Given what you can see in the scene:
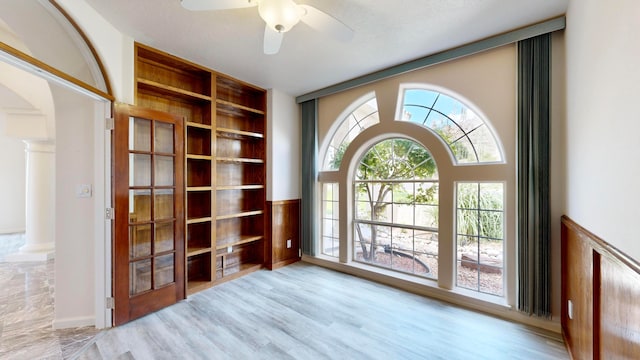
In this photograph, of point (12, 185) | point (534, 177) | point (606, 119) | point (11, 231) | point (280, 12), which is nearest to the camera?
point (606, 119)

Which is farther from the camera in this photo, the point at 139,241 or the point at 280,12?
the point at 139,241

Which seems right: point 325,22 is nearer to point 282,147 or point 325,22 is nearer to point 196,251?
point 282,147

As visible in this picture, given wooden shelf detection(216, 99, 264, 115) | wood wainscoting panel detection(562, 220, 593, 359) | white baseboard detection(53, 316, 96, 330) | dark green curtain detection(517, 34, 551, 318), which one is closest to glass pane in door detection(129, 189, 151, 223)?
white baseboard detection(53, 316, 96, 330)

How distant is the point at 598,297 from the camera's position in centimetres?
132

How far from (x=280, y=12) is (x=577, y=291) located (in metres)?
2.84

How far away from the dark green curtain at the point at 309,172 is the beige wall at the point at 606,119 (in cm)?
300

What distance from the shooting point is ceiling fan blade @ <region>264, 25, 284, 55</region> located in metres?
1.92

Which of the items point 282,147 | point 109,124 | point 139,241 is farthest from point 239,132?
point 139,241

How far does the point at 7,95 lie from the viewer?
3914 millimetres

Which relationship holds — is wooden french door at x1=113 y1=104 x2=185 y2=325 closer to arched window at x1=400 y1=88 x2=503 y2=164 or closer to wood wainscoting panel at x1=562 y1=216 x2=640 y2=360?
arched window at x1=400 y1=88 x2=503 y2=164

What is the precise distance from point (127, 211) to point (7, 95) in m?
3.77

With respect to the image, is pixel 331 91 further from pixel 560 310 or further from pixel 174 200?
pixel 560 310

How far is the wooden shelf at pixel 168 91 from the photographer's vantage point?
2791 millimetres

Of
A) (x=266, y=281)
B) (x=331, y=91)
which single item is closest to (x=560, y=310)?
(x=266, y=281)
